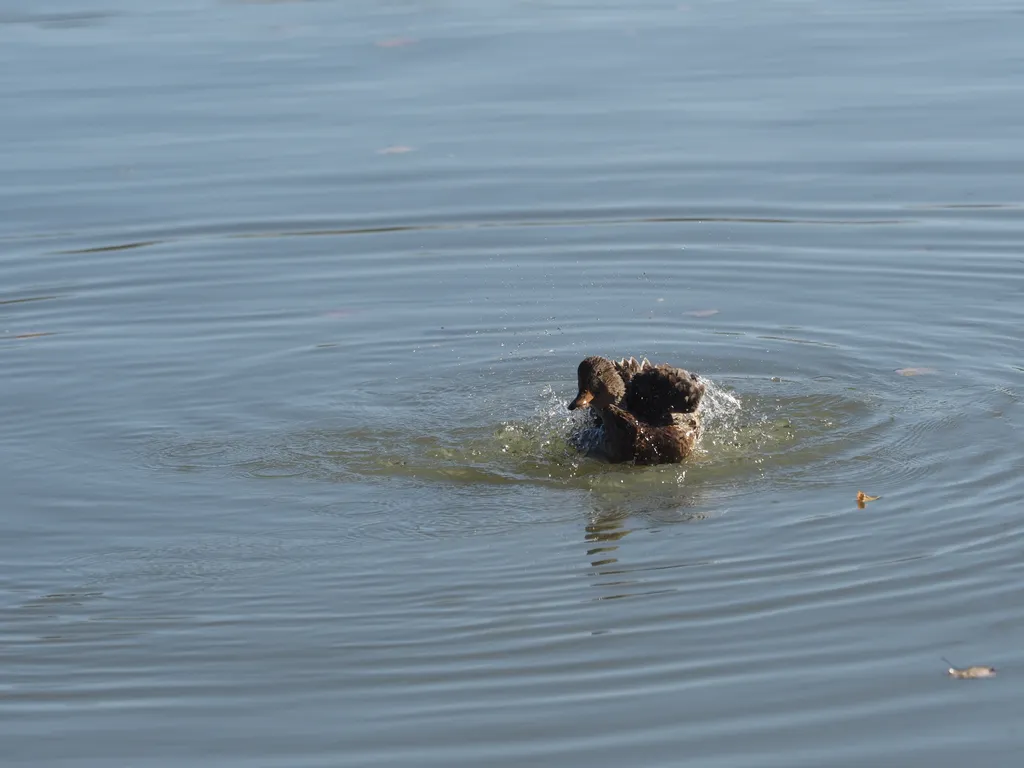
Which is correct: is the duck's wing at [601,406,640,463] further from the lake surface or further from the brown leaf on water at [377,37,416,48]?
the brown leaf on water at [377,37,416,48]

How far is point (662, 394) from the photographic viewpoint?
8.52m

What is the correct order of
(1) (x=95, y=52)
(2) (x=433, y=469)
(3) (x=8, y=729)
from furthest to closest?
(1) (x=95, y=52), (2) (x=433, y=469), (3) (x=8, y=729)

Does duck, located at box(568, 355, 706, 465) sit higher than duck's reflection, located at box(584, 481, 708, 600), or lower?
higher

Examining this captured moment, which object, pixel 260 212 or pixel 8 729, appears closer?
pixel 8 729

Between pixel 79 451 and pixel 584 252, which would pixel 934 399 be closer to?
pixel 584 252

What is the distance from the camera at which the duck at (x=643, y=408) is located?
8.41 meters

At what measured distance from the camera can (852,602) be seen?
6730mm

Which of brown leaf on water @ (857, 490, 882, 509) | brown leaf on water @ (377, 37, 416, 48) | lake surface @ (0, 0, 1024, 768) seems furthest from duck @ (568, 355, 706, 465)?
brown leaf on water @ (377, 37, 416, 48)

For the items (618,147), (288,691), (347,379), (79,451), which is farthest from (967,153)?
(288,691)

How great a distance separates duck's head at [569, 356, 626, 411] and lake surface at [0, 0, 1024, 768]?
1.12 ft

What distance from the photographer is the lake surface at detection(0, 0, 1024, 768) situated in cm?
605

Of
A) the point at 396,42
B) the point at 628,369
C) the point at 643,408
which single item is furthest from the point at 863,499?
the point at 396,42

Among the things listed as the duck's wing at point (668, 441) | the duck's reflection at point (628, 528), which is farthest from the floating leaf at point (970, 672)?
the duck's wing at point (668, 441)

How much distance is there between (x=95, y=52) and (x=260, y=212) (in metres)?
7.17
